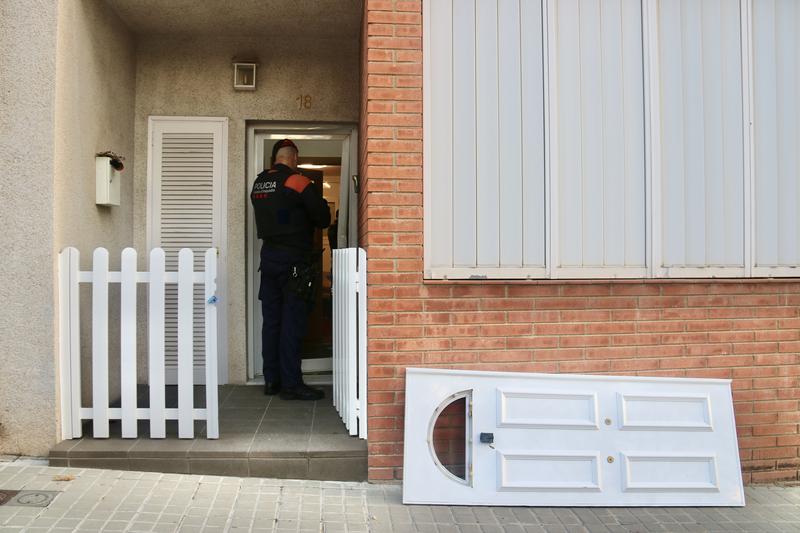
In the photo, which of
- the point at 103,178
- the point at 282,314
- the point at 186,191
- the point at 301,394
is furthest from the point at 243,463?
the point at 186,191

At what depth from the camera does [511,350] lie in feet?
13.3

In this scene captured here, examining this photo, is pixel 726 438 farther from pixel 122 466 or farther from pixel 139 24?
pixel 139 24

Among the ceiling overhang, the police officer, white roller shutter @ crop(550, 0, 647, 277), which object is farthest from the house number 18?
white roller shutter @ crop(550, 0, 647, 277)

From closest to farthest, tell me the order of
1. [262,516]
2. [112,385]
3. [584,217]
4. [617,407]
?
1. [262,516]
2. [617,407]
3. [584,217]
4. [112,385]

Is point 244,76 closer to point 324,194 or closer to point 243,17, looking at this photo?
point 243,17

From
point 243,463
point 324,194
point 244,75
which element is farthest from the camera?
point 324,194

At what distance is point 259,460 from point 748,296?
137 inches

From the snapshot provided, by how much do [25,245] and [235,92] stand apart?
7.72 ft

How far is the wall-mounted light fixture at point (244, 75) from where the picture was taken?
18.3ft

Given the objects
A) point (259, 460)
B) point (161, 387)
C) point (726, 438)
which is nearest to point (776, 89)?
point (726, 438)

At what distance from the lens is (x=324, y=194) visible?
6.09 m

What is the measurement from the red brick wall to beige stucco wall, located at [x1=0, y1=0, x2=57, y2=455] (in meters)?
2.11

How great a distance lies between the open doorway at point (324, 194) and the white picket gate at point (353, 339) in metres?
1.46

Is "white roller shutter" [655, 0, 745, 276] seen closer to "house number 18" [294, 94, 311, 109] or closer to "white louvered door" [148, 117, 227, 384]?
"house number 18" [294, 94, 311, 109]
